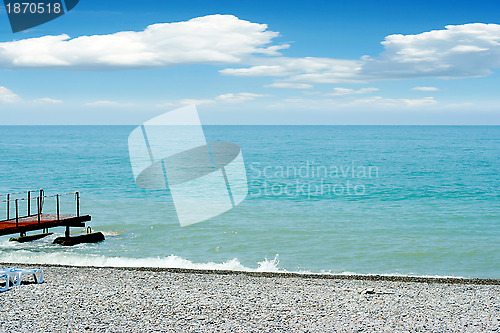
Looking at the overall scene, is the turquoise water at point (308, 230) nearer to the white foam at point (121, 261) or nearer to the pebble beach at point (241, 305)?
the white foam at point (121, 261)

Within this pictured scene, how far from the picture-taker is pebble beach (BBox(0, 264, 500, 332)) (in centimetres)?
806

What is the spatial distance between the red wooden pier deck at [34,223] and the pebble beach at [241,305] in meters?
5.37

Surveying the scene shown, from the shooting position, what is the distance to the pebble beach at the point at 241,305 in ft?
26.5

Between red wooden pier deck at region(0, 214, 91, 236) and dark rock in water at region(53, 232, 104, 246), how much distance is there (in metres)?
0.54

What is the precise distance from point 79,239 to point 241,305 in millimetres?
11795

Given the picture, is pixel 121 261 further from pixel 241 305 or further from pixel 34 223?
pixel 241 305

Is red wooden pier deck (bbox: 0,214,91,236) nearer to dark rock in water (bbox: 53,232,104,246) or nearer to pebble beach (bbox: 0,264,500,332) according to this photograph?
dark rock in water (bbox: 53,232,104,246)

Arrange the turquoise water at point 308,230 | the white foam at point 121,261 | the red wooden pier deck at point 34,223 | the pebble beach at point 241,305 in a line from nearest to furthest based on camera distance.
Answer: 1. the pebble beach at point 241,305
2. the white foam at point 121,261
3. the turquoise water at point 308,230
4. the red wooden pier deck at point 34,223

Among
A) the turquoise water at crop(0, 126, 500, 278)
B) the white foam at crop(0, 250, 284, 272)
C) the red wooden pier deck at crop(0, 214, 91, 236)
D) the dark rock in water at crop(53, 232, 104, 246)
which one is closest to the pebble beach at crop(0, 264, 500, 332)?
the white foam at crop(0, 250, 284, 272)

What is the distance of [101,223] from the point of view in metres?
23.6

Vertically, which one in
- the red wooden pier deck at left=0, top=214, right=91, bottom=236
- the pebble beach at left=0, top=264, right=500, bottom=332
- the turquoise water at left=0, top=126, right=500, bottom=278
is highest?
the pebble beach at left=0, top=264, right=500, bottom=332

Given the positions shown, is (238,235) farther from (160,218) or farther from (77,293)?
(77,293)

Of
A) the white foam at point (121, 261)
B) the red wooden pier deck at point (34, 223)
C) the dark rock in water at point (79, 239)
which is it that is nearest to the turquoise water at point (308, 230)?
the white foam at point (121, 261)

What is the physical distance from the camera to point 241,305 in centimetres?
930
